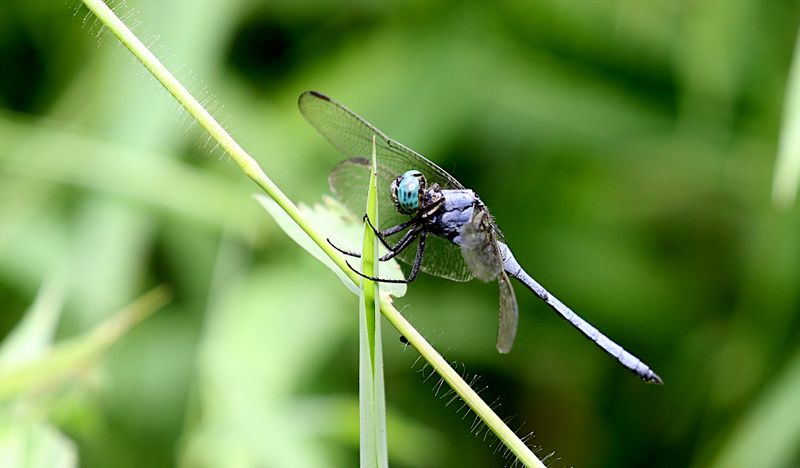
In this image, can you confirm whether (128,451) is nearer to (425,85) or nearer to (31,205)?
(31,205)

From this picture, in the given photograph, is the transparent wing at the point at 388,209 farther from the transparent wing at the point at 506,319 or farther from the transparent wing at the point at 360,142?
the transparent wing at the point at 506,319

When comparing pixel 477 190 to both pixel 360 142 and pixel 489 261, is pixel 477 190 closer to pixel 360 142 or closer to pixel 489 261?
pixel 360 142

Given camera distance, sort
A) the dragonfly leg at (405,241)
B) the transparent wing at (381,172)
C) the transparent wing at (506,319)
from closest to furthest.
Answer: the transparent wing at (506,319) < the dragonfly leg at (405,241) < the transparent wing at (381,172)

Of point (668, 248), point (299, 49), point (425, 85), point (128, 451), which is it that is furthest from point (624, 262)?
point (128, 451)

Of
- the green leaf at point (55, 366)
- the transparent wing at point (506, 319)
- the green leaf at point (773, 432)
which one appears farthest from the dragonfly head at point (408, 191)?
the green leaf at point (773, 432)

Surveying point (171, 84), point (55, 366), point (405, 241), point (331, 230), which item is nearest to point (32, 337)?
point (55, 366)
